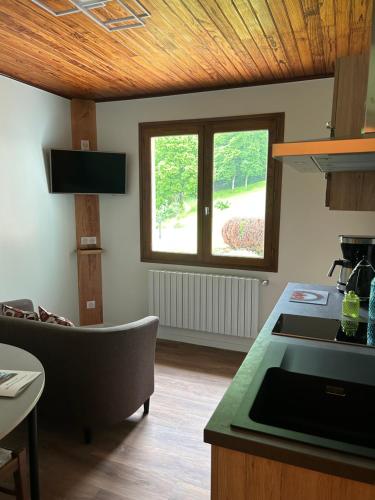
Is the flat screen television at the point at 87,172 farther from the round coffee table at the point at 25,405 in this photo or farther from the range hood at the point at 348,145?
the range hood at the point at 348,145

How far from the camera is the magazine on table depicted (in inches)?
51.1

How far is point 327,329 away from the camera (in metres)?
1.56

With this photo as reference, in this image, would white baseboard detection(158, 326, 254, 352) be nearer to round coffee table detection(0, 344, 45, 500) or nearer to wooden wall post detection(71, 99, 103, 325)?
wooden wall post detection(71, 99, 103, 325)

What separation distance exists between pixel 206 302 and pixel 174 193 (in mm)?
1221

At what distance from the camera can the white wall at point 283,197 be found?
3113 mm

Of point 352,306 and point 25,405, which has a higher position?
point 352,306

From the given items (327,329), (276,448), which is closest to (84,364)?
(327,329)

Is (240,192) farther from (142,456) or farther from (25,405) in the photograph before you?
(25,405)

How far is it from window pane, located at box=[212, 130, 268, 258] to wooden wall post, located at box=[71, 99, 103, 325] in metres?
1.43

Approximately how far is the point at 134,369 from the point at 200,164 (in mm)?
2180

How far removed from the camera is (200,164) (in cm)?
356

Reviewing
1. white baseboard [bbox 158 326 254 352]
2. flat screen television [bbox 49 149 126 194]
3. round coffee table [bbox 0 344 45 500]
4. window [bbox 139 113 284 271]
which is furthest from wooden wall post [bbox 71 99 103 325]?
round coffee table [bbox 0 344 45 500]

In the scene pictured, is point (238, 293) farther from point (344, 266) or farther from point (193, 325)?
point (344, 266)

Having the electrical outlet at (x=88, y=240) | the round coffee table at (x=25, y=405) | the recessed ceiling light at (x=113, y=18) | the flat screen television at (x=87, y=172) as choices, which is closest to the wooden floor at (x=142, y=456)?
the round coffee table at (x=25, y=405)
